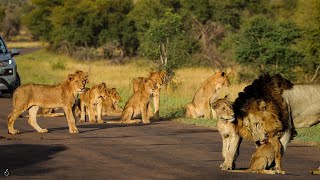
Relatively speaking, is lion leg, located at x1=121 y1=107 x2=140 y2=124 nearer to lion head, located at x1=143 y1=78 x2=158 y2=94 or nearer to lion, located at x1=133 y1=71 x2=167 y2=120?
lion head, located at x1=143 y1=78 x2=158 y2=94

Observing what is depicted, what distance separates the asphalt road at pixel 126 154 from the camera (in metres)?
9.10

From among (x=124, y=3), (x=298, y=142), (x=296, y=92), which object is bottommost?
(x=298, y=142)

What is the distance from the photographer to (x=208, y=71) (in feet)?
110

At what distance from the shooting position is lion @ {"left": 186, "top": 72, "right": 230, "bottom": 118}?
56.6ft

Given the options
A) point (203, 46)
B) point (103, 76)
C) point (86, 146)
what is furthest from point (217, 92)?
point (203, 46)

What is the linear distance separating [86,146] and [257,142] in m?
3.44

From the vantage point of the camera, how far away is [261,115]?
904cm

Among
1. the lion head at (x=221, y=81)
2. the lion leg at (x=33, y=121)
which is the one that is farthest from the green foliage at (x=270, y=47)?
the lion leg at (x=33, y=121)

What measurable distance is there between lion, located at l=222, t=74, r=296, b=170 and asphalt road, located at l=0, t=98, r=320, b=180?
0.41 m

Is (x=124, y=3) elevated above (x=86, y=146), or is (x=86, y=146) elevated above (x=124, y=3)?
(x=124, y=3)

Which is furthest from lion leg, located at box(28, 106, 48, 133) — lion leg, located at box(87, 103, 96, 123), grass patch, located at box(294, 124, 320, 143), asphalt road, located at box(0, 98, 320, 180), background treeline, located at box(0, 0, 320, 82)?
background treeline, located at box(0, 0, 320, 82)

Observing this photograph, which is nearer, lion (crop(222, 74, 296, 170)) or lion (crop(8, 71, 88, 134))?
lion (crop(222, 74, 296, 170))

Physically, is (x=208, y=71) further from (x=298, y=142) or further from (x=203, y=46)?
(x=298, y=142)

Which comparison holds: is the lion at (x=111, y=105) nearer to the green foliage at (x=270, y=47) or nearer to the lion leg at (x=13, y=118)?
the lion leg at (x=13, y=118)
